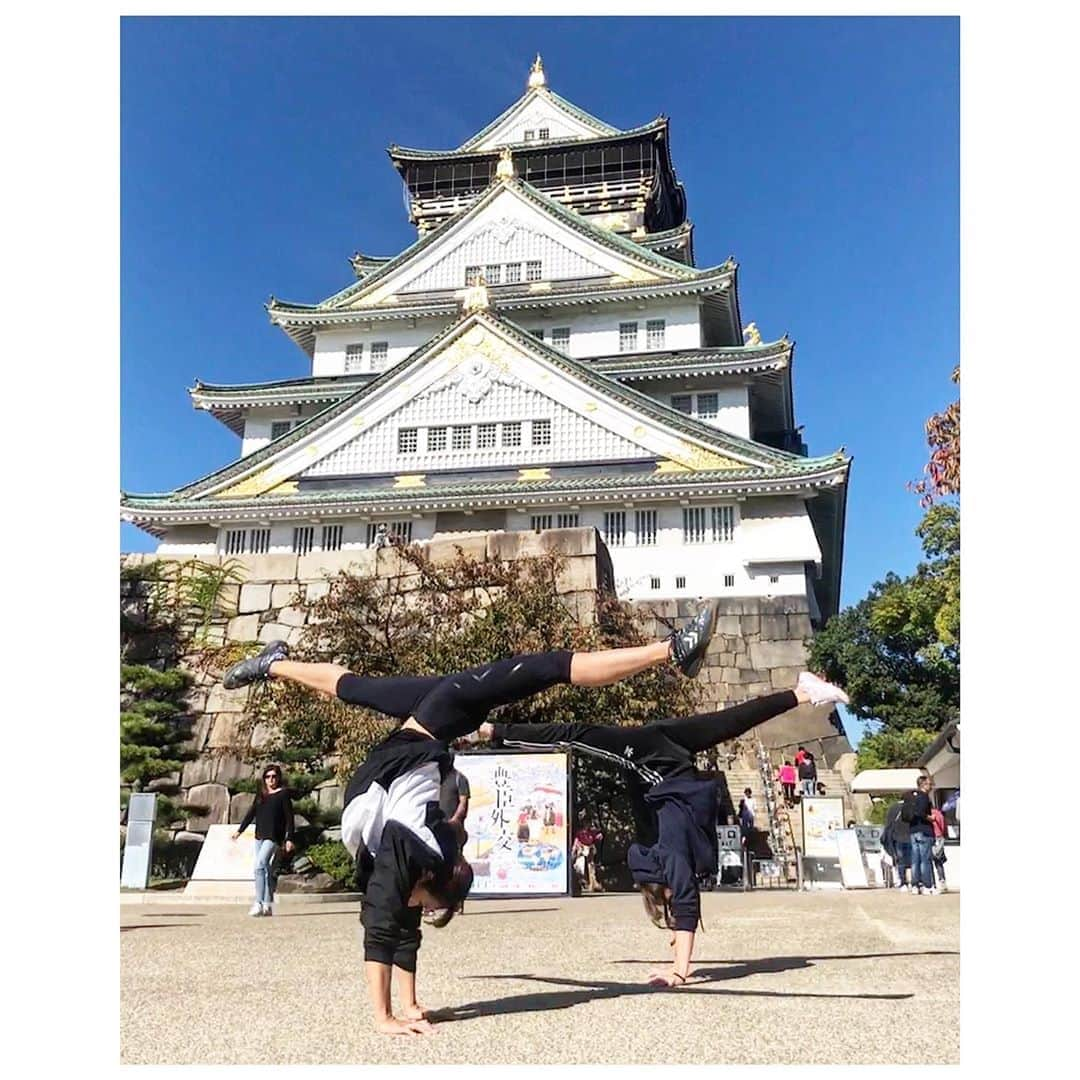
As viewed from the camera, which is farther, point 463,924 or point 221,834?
point 221,834

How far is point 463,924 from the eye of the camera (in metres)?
7.09

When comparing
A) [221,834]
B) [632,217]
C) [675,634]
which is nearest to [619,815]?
[221,834]

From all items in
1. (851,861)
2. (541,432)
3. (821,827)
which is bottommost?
(851,861)

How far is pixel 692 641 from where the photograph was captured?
410cm

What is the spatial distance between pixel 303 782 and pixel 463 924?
161 inches

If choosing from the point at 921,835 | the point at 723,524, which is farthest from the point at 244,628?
the point at 723,524

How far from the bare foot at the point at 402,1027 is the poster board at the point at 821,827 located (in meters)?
8.10

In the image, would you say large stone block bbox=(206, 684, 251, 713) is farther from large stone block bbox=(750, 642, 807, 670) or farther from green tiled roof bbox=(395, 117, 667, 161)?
green tiled roof bbox=(395, 117, 667, 161)

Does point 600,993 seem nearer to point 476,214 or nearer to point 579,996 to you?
point 579,996

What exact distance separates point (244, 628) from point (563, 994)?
1000 cm

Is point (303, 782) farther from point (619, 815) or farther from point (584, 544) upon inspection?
point (584, 544)

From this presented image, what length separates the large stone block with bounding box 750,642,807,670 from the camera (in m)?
20.5

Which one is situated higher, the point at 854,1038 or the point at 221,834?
the point at 854,1038

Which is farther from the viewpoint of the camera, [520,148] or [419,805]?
[520,148]
